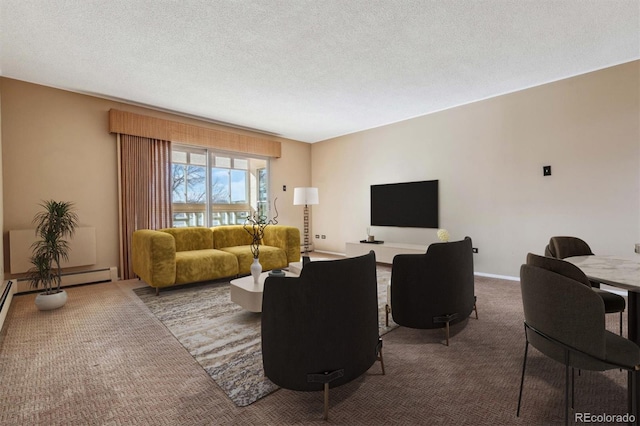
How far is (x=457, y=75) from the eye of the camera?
3.67 m

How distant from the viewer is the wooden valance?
446cm

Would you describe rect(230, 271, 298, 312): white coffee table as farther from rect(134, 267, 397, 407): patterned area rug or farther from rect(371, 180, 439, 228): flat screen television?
rect(371, 180, 439, 228): flat screen television

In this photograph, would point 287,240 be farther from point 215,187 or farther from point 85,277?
point 85,277

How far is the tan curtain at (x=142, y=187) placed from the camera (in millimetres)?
4523

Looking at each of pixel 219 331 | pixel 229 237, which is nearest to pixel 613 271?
pixel 219 331

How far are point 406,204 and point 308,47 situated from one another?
132 inches

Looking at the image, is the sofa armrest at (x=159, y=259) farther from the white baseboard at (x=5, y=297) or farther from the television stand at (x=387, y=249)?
the television stand at (x=387, y=249)

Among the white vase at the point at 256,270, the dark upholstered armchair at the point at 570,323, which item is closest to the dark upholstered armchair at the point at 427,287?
the dark upholstered armchair at the point at 570,323

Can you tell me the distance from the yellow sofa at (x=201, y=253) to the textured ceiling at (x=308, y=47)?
2.04 metres

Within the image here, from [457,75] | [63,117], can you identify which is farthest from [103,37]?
[457,75]

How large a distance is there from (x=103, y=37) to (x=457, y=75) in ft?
12.7

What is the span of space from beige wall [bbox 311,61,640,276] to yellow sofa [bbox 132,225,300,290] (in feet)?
7.15

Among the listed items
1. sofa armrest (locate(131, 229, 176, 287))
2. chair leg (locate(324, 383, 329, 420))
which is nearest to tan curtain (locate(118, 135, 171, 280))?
sofa armrest (locate(131, 229, 176, 287))

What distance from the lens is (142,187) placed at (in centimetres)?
469
